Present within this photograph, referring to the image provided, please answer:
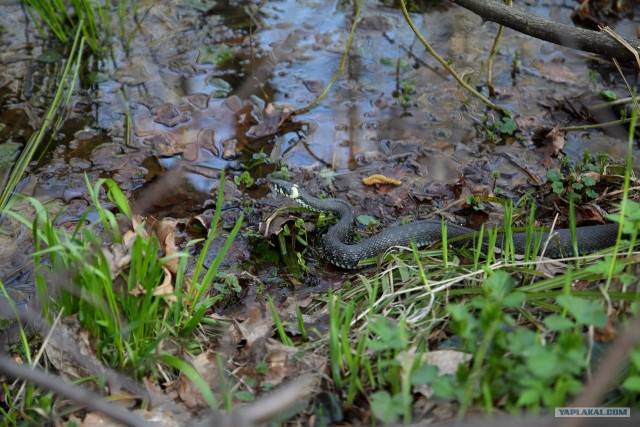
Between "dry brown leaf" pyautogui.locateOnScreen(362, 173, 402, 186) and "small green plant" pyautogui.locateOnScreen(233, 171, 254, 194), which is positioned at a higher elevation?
"dry brown leaf" pyautogui.locateOnScreen(362, 173, 402, 186)

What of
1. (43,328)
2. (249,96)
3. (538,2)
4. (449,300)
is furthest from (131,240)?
(538,2)

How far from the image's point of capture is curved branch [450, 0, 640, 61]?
4.43 metres

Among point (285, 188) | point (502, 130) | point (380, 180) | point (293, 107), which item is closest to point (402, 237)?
point (380, 180)

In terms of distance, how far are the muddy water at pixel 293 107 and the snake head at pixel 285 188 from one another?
129mm

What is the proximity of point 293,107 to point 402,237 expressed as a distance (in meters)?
2.42

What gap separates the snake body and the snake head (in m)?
0.03

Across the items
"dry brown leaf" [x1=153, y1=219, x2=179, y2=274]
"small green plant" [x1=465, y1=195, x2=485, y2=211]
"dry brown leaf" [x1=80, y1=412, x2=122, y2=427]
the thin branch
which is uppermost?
the thin branch

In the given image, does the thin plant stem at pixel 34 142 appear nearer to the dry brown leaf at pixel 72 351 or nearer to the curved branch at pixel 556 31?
the dry brown leaf at pixel 72 351

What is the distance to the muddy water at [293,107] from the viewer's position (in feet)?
18.9

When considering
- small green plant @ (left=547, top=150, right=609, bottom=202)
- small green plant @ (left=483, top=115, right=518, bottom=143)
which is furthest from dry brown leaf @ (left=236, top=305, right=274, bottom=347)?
small green plant @ (left=483, top=115, right=518, bottom=143)

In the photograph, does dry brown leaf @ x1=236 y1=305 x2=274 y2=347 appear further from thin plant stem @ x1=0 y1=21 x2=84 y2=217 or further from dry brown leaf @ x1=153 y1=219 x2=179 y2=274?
thin plant stem @ x1=0 y1=21 x2=84 y2=217

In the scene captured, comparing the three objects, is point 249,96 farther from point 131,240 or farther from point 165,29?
point 131,240

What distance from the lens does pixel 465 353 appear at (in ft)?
9.67

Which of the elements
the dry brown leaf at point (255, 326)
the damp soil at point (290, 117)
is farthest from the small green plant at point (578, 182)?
the dry brown leaf at point (255, 326)
